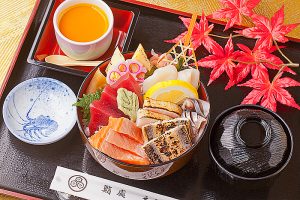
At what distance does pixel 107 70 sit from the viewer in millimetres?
1989

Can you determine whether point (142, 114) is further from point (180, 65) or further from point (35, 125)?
point (35, 125)

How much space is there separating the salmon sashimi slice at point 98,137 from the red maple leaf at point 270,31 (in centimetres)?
65

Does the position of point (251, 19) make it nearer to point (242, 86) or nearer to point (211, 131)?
point (242, 86)

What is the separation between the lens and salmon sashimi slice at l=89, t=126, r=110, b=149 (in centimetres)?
184

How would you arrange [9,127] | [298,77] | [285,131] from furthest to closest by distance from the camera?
[298,77] < [9,127] < [285,131]

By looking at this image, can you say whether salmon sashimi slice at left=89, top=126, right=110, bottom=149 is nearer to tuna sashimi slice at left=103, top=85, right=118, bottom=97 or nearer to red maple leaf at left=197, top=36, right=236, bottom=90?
tuna sashimi slice at left=103, top=85, right=118, bottom=97

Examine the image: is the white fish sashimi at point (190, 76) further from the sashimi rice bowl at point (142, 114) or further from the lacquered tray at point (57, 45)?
the lacquered tray at point (57, 45)

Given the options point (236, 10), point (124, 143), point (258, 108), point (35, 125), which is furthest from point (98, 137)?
point (236, 10)

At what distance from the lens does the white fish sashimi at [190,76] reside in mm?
1925

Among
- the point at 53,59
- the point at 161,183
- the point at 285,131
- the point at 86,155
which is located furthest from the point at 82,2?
the point at 285,131

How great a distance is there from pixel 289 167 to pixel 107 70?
2.06 feet

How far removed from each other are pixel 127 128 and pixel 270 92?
544 millimetres

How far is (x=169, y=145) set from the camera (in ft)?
5.91

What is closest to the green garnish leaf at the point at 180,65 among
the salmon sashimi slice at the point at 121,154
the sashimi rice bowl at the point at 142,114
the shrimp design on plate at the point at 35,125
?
the sashimi rice bowl at the point at 142,114
